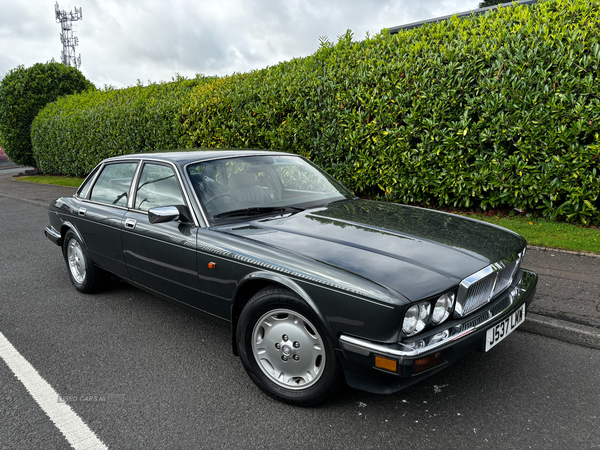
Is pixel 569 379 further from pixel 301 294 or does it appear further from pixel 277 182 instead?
pixel 277 182

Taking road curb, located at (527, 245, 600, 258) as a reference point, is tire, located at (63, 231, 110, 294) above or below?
below

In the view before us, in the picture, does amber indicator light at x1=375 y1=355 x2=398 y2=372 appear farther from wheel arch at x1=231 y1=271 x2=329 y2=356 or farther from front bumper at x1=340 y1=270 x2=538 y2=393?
wheel arch at x1=231 y1=271 x2=329 y2=356

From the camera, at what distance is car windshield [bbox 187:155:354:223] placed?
325 cm

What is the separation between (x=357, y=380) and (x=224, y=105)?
839cm

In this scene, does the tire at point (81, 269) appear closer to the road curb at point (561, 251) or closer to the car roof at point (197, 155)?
the car roof at point (197, 155)

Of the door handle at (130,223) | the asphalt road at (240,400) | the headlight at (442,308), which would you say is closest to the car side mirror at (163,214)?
the door handle at (130,223)

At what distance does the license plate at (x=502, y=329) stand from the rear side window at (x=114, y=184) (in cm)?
307

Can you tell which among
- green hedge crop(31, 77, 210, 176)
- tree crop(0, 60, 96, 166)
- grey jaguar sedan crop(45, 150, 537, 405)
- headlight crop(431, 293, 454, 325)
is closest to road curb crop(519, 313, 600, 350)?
grey jaguar sedan crop(45, 150, 537, 405)

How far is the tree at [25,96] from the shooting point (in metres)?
20.0

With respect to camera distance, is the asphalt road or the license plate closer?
the asphalt road

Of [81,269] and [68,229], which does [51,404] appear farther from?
[68,229]

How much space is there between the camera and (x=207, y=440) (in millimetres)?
2297

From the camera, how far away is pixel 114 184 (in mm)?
4184

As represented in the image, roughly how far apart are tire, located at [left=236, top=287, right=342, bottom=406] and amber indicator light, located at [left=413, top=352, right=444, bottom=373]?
0.43 m
